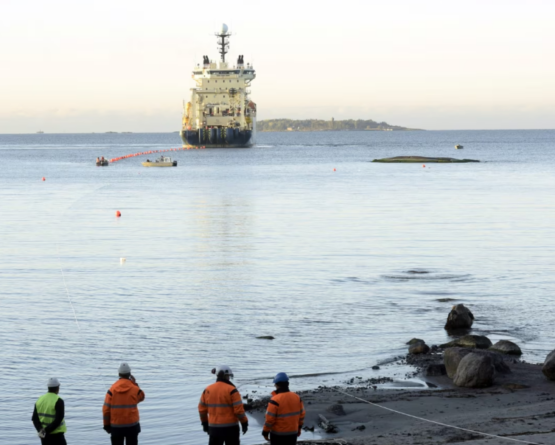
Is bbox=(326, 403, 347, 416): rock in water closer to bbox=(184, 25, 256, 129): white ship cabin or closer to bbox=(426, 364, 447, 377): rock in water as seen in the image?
bbox=(426, 364, 447, 377): rock in water

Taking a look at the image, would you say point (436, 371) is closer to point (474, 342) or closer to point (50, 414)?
point (474, 342)

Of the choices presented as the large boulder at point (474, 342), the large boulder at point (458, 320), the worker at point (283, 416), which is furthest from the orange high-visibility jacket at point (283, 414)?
the large boulder at point (458, 320)

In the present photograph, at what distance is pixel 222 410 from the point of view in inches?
440

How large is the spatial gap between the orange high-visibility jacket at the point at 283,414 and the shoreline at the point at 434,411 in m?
2.51

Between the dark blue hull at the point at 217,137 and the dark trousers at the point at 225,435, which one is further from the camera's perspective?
the dark blue hull at the point at 217,137

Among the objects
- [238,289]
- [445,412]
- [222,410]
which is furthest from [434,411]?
[238,289]

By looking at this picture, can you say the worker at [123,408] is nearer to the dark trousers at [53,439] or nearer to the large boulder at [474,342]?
the dark trousers at [53,439]

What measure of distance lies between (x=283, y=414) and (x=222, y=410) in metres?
0.78

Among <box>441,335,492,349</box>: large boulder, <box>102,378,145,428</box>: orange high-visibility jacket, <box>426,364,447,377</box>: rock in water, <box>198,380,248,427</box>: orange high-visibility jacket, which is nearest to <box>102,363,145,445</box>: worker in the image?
<box>102,378,145,428</box>: orange high-visibility jacket

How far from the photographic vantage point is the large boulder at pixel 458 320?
2289cm

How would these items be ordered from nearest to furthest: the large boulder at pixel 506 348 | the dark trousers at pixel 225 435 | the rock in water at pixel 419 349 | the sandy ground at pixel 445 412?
1. the dark trousers at pixel 225 435
2. the sandy ground at pixel 445 412
3. the large boulder at pixel 506 348
4. the rock in water at pixel 419 349

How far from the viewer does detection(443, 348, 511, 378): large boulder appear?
59.2 feet

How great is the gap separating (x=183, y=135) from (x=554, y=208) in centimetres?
11563

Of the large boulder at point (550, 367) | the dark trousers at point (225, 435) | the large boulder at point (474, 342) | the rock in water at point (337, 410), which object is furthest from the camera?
the large boulder at point (474, 342)
